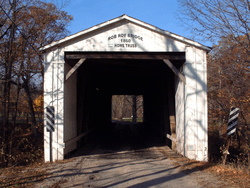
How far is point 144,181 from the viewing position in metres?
5.50

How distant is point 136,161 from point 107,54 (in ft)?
12.7

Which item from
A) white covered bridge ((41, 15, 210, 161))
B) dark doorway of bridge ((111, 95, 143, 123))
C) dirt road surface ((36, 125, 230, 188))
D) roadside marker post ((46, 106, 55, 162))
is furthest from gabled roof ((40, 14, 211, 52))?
dark doorway of bridge ((111, 95, 143, 123))

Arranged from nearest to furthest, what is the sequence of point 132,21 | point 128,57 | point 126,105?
1. point 132,21
2. point 128,57
3. point 126,105

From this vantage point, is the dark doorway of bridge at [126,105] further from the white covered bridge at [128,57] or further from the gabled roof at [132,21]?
the gabled roof at [132,21]

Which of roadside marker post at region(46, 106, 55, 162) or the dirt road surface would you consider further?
roadside marker post at region(46, 106, 55, 162)

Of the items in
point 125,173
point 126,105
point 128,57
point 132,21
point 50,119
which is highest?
point 132,21

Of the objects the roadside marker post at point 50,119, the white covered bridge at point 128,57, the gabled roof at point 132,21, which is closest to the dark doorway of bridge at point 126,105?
the white covered bridge at point 128,57

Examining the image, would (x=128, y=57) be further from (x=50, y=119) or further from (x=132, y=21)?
(x=50, y=119)

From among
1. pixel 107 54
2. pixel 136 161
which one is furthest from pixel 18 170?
pixel 107 54

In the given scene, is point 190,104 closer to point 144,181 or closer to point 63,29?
point 144,181


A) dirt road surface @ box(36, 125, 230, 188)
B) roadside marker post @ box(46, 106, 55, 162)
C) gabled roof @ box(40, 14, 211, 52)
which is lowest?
dirt road surface @ box(36, 125, 230, 188)

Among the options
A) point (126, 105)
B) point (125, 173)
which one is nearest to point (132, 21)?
point (125, 173)

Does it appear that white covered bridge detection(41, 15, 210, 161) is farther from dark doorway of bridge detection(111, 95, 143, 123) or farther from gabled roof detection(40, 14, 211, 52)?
dark doorway of bridge detection(111, 95, 143, 123)

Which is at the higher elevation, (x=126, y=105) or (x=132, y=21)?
(x=132, y=21)
